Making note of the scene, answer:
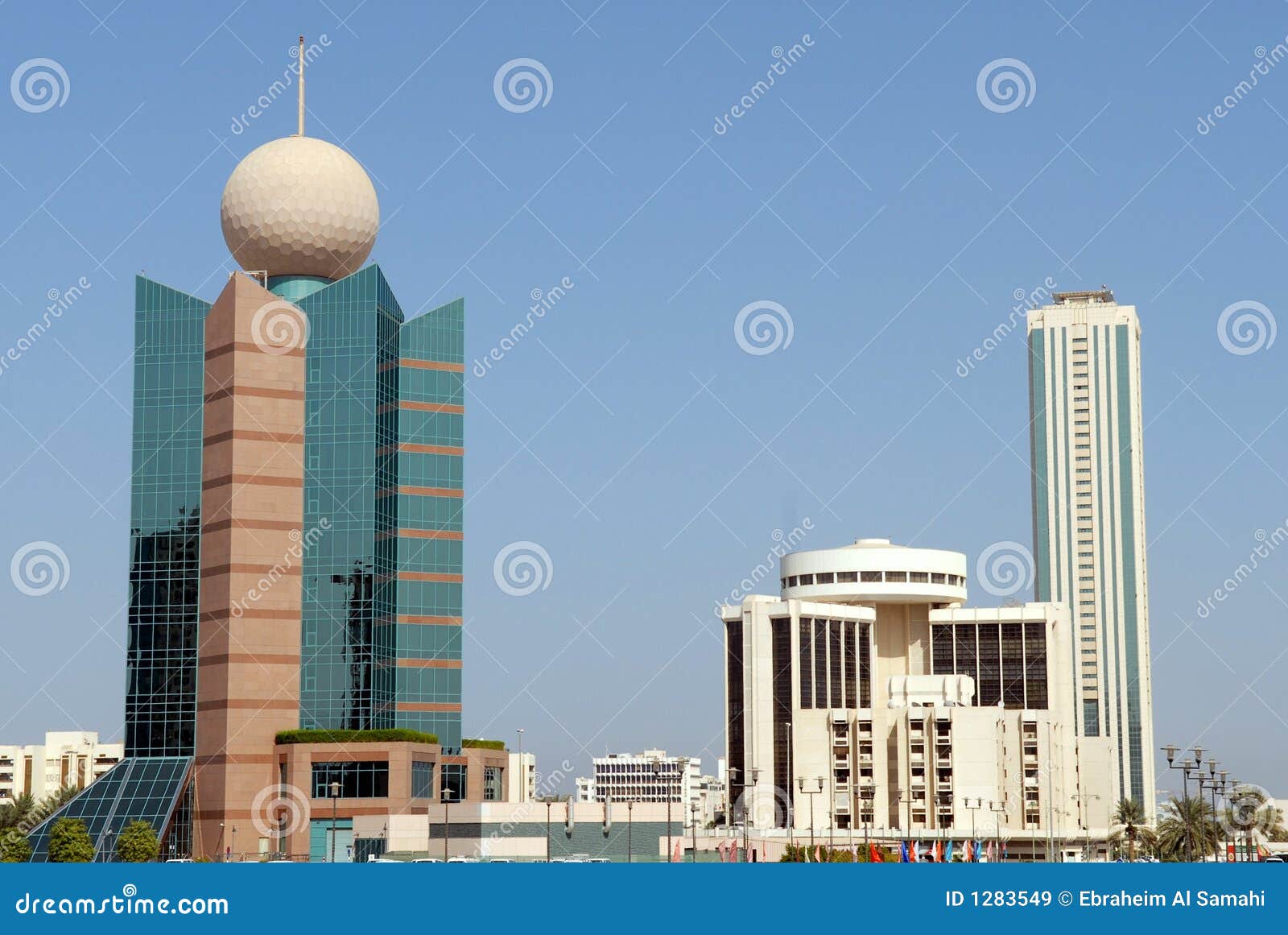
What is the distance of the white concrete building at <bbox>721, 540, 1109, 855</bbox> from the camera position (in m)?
150

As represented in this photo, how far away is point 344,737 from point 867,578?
79.0m

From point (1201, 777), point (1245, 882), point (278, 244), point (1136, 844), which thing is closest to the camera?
point (1245, 882)

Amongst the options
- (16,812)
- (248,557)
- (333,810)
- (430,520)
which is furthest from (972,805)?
(16,812)

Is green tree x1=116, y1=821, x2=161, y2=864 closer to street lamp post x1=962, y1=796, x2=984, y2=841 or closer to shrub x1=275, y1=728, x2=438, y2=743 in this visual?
shrub x1=275, y1=728, x2=438, y2=743

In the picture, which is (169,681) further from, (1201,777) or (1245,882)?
(1245,882)

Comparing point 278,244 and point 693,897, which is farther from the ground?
point 278,244

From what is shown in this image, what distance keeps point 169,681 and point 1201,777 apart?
199ft

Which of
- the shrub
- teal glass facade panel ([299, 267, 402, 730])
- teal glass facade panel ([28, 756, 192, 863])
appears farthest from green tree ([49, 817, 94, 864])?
teal glass facade panel ([299, 267, 402, 730])

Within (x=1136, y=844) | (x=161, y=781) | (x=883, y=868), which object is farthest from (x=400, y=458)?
(x=1136, y=844)

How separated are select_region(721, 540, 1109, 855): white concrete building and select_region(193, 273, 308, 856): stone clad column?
182 ft

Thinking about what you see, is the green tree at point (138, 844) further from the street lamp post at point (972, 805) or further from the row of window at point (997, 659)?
the row of window at point (997, 659)

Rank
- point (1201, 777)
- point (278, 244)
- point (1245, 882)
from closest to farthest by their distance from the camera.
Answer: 1. point (1245, 882)
2. point (1201, 777)
3. point (278, 244)

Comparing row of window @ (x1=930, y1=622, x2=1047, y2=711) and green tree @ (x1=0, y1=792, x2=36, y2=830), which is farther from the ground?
row of window @ (x1=930, y1=622, x2=1047, y2=711)

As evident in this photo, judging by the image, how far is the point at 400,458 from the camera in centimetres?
10419
